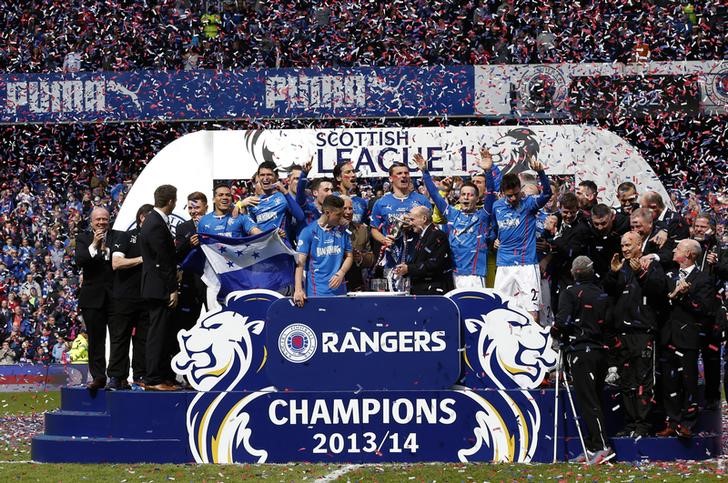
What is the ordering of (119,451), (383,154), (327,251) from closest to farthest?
(119,451) → (327,251) → (383,154)

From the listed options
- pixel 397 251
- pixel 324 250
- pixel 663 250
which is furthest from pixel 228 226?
pixel 663 250

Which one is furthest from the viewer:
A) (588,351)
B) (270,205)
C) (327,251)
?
(270,205)

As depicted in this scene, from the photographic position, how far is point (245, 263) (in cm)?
1273

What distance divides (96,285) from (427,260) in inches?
126

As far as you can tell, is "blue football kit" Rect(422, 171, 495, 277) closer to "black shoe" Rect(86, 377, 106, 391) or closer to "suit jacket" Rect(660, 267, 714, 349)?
"suit jacket" Rect(660, 267, 714, 349)

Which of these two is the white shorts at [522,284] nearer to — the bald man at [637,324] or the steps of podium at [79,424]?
the bald man at [637,324]

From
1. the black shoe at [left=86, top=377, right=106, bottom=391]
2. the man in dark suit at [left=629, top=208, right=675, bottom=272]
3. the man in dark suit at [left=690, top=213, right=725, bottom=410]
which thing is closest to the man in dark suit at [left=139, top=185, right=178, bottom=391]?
the black shoe at [left=86, top=377, right=106, bottom=391]

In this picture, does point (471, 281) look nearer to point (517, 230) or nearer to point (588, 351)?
point (517, 230)

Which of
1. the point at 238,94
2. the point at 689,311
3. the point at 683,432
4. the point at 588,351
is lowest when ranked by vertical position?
the point at 683,432

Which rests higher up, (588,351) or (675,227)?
(675,227)

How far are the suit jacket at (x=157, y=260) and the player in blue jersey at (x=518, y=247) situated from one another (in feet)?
10.4

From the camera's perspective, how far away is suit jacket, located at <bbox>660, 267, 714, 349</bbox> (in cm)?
1124

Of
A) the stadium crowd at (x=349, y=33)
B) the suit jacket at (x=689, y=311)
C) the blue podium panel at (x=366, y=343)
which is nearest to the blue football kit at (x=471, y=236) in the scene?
the blue podium panel at (x=366, y=343)

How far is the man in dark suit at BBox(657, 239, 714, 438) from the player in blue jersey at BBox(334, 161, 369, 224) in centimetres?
356
